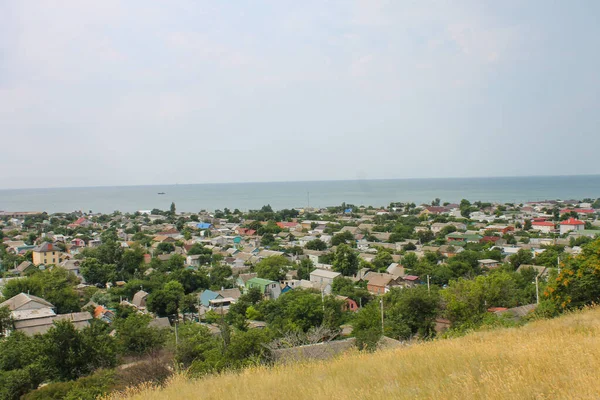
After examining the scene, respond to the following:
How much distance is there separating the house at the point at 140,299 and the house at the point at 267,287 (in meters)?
4.72

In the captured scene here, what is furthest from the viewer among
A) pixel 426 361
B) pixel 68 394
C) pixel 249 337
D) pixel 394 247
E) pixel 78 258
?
pixel 394 247

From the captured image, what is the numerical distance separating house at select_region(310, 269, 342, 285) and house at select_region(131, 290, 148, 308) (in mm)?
8385

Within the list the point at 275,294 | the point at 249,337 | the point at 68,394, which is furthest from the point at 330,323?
the point at 68,394

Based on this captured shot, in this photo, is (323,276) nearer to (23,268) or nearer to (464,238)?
(464,238)

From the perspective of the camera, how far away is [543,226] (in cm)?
4094

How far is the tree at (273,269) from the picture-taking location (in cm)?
2186

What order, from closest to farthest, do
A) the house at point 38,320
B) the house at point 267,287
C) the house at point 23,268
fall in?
the house at point 38,320
the house at point 267,287
the house at point 23,268

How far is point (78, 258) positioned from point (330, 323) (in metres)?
21.8

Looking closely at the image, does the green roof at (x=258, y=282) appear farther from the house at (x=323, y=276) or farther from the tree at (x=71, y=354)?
the tree at (x=71, y=354)

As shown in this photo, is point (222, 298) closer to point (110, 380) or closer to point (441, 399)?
point (110, 380)

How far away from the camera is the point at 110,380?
710cm

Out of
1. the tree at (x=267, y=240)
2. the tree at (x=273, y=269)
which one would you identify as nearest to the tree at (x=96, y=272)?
the tree at (x=273, y=269)

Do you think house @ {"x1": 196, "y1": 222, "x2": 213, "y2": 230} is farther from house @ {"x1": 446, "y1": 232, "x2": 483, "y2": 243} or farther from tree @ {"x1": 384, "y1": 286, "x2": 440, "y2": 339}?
tree @ {"x1": 384, "y1": 286, "x2": 440, "y2": 339}

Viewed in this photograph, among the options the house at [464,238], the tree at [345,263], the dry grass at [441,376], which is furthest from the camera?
the house at [464,238]
